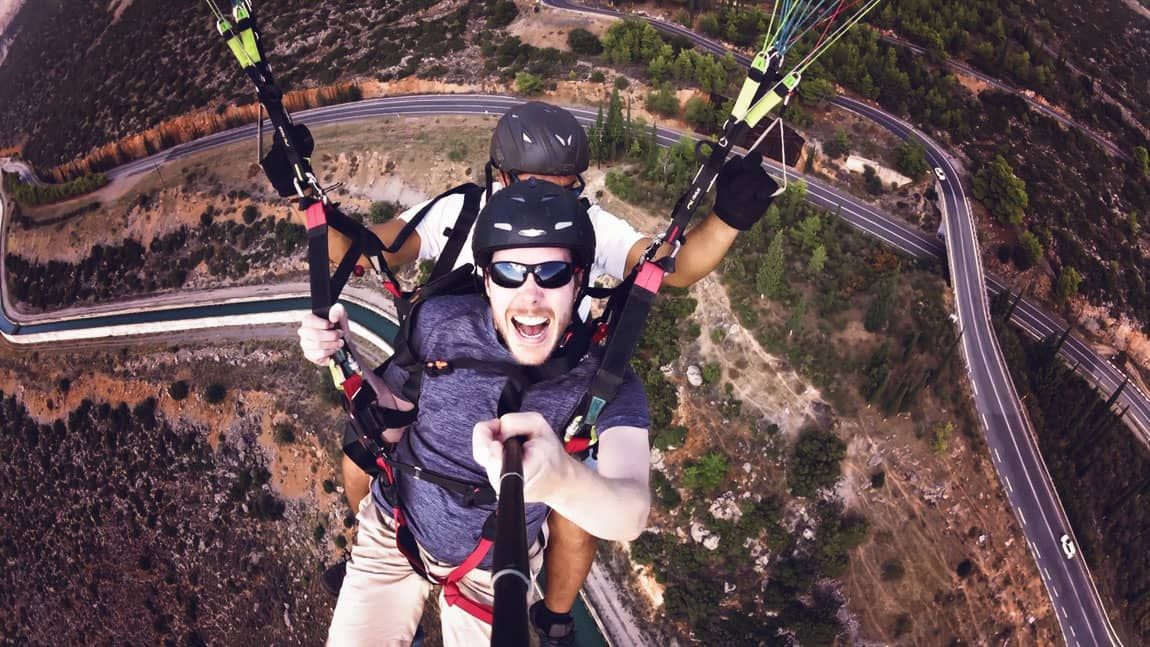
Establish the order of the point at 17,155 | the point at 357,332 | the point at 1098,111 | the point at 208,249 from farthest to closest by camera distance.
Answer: the point at 17,155 < the point at 1098,111 < the point at 208,249 < the point at 357,332

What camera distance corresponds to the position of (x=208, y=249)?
4900 cm

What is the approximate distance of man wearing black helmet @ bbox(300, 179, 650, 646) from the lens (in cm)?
648

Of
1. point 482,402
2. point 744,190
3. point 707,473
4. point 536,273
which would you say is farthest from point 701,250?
point 707,473

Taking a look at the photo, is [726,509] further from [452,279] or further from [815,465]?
[452,279]

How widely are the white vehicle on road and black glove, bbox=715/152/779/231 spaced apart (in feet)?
143

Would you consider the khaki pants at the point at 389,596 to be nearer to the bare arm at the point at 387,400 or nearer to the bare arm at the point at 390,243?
the bare arm at the point at 387,400

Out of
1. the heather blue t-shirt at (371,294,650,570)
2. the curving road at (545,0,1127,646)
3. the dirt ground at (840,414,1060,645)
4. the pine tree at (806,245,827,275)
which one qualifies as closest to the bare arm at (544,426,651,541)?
the heather blue t-shirt at (371,294,650,570)

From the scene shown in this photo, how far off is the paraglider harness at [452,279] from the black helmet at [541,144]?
33.6 inches

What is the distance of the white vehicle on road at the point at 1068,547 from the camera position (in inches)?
1453

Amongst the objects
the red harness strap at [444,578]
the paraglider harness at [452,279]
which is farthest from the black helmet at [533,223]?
the red harness strap at [444,578]

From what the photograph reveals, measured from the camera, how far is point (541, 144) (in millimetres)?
9359

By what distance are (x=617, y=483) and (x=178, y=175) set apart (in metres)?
66.0

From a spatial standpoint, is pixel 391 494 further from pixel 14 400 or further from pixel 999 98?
pixel 999 98

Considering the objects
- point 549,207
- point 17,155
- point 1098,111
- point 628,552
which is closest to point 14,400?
point 17,155
